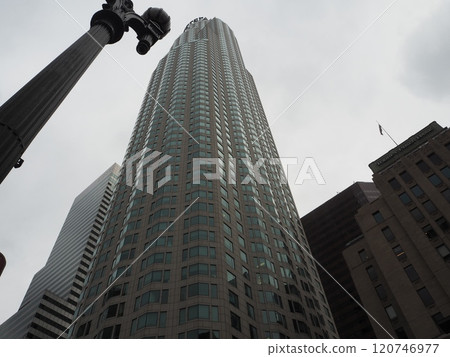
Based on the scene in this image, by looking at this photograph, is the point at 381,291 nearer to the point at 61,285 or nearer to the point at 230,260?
the point at 230,260

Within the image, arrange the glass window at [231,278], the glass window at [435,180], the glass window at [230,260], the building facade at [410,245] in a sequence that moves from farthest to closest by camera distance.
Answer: the glass window at [230,260]
the glass window at [231,278]
the glass window at [435,180]
the building facade at [410,245]

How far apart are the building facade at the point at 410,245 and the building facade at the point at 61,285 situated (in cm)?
7527

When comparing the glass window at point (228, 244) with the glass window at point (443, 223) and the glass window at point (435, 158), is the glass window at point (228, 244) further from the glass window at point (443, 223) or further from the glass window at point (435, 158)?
the glass window at point (435, 158)

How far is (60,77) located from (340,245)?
125 meters

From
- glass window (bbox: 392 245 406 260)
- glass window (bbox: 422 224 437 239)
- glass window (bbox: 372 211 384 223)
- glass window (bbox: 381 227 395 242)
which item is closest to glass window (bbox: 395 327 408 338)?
glass window (bbox: 392 245 406 260)

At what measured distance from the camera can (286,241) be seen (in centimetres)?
6762

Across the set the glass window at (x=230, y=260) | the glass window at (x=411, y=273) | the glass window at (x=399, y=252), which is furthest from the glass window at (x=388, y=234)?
the glass window at (x=230, y=260)

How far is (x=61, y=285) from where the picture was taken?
157 metres

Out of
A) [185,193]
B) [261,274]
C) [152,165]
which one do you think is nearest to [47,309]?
[152,165]

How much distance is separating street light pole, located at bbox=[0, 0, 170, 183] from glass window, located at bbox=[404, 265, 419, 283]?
41.7 m

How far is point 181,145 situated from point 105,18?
201ft

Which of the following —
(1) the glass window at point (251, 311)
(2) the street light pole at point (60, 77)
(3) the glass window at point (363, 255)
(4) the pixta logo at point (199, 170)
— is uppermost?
(4) the pixta logo at point (199, 170)

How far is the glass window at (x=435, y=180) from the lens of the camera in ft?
160

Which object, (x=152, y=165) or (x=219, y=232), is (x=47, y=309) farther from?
(x=219, y=232)
